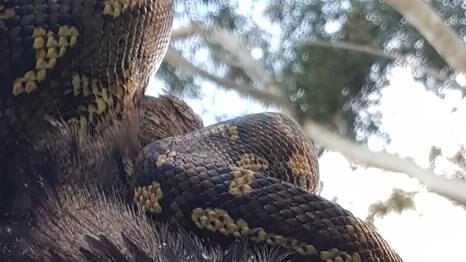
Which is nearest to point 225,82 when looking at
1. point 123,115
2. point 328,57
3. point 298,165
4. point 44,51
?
point 328,57

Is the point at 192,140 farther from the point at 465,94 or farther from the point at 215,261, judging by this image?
the point at 465,94

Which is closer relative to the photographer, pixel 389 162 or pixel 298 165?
pixel 298 165

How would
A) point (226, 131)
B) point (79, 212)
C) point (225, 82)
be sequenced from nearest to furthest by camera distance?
point (79, 212) < point (226, 131) < point (225, 82)

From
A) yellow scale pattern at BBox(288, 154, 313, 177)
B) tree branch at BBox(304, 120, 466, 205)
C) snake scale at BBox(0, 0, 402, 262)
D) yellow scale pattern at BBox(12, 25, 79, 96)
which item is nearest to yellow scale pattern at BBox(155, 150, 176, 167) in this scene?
snake scale at BBox(0, 0, 402, 262)

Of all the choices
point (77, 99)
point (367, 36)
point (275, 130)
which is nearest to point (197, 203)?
point (77, 99)

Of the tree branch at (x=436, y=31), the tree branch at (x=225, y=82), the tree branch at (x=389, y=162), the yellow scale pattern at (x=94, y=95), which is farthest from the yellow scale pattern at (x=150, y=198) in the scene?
the tree branch at (x=225, y=82)

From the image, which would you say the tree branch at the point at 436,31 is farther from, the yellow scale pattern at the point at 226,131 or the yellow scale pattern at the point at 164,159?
the yellow scale pattern at the point at 164,159

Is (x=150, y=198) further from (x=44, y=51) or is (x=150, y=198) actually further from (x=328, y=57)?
(x=328, y=57)
